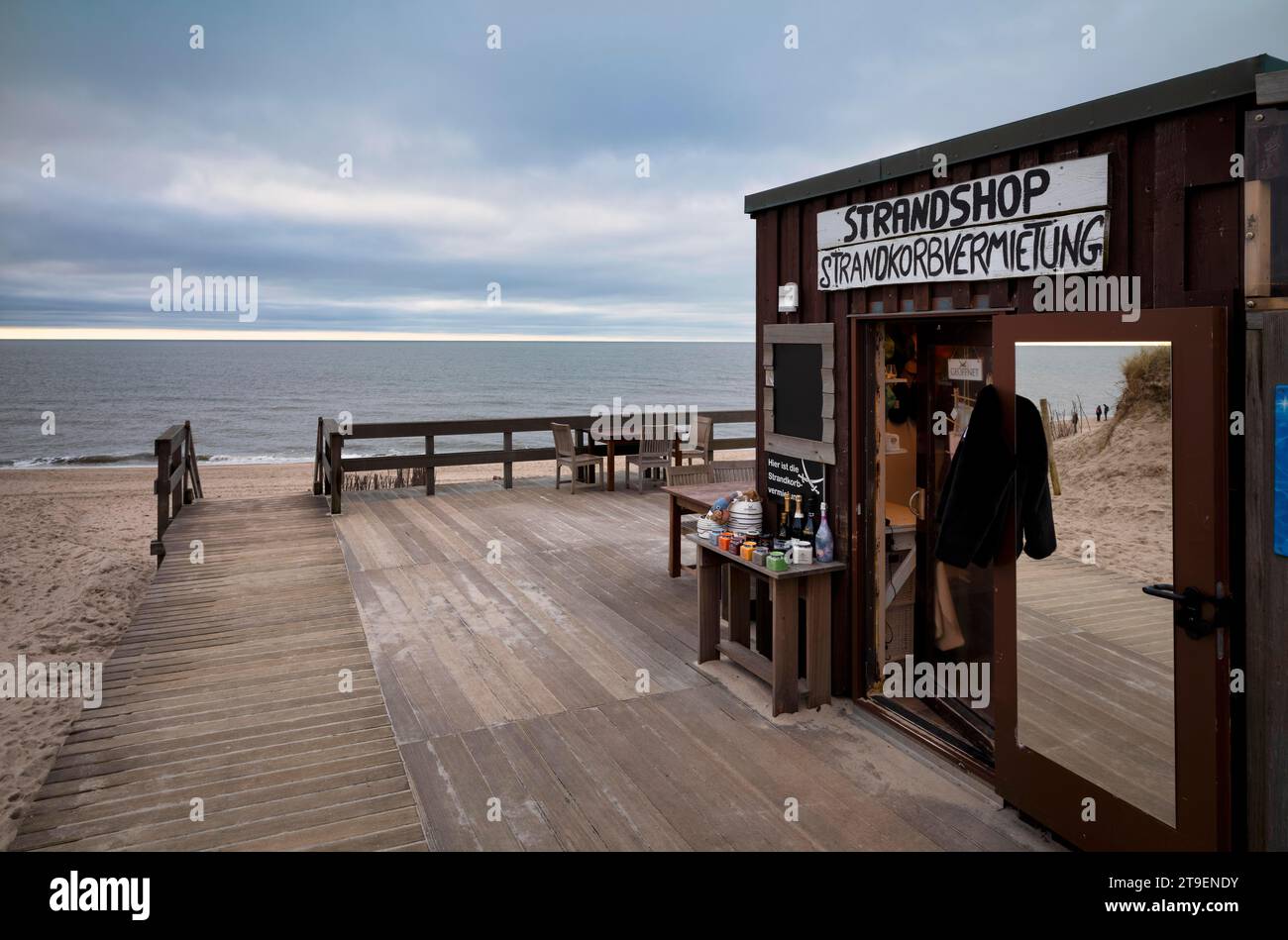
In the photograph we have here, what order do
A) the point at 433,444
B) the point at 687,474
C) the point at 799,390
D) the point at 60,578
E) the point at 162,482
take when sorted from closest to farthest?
the point at 799,390
the point at 687,474
the point at 162,482
the point at 60,578
the point at 433,444

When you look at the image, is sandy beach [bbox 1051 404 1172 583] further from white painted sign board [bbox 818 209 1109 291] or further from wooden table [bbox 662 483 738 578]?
wooden table [bbox 662 483 738 578]

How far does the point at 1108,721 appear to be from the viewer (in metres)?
→ 2.95

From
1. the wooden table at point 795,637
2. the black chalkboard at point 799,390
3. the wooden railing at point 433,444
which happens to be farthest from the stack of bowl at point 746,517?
the wooden railing at point 433,444

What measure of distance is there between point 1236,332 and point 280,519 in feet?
A: 29.6

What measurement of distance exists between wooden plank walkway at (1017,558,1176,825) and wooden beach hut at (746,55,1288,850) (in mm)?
12

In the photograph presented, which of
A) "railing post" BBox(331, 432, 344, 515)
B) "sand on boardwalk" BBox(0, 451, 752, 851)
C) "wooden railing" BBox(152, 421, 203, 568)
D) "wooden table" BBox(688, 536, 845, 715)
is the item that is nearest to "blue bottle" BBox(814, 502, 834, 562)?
"wooden table" BBox(688, 536, 845, 715)

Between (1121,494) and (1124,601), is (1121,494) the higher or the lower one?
the higher one

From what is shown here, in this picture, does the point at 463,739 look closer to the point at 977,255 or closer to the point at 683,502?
the point at 977,255

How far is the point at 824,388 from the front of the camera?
4211 millimetres

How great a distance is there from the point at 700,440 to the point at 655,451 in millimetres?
825

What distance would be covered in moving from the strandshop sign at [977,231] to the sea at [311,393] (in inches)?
15.4

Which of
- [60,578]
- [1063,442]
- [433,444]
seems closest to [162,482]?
[60,578]

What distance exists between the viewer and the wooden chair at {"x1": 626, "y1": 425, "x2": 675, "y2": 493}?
1095cm
